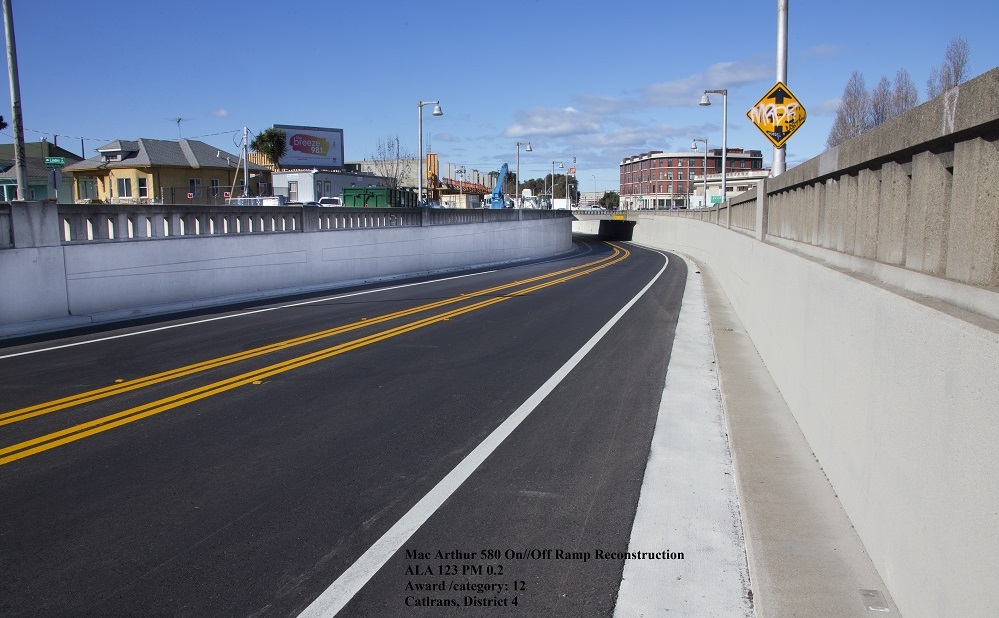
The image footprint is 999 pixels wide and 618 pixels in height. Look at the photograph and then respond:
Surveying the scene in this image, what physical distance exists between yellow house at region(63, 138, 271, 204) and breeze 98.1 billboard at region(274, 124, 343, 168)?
19.9 meters

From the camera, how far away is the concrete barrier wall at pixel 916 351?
2984 millimetres

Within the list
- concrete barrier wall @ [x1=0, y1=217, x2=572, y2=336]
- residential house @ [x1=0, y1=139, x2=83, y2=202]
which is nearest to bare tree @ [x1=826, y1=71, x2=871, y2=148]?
concrete barrier wall @ [x1=0, y1=217, x2=572, y2=336]

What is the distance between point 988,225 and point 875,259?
223cm

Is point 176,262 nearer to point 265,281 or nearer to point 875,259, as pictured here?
point 265,281

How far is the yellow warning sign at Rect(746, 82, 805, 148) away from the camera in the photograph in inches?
569

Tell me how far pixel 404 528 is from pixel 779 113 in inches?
482

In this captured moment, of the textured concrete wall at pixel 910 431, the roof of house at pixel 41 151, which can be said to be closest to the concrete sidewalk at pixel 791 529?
the textured concrete wall at pixel 910 431

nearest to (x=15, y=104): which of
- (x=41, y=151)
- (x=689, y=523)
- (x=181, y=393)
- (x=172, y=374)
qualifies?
(x=172, y=374)

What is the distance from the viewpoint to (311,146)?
85.3 meters

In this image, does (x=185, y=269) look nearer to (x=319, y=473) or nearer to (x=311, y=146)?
(x=319, y=473)

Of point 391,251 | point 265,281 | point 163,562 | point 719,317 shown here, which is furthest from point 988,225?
point 391,251

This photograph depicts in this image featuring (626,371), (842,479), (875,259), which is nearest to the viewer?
(842,479)

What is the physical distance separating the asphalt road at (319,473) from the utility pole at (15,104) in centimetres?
397

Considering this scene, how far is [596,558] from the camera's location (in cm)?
478
